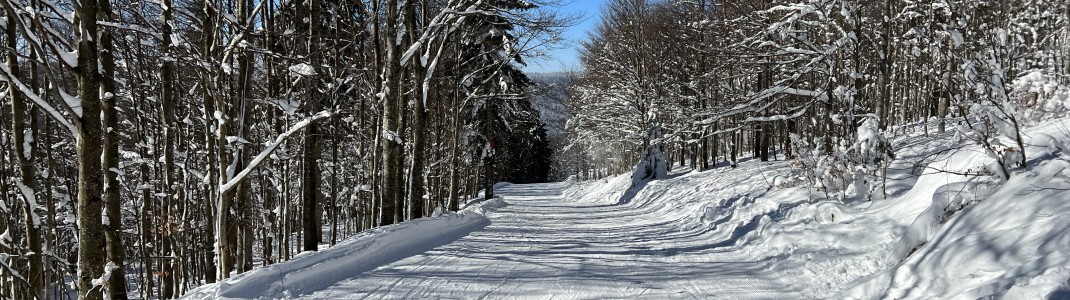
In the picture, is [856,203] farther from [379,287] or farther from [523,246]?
[379,287]

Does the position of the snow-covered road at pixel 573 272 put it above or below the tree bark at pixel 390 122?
below

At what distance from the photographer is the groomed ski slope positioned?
13.2 ft

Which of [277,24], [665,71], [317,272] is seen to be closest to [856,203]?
[317,272]

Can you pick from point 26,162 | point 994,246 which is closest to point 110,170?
point 26,162

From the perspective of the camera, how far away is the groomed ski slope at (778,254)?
13.2 ft

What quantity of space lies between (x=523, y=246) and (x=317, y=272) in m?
3.76

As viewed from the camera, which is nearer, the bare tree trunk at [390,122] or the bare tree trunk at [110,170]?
the bare tree trunk at [110,170]

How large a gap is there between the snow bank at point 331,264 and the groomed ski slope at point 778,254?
23 millimetres

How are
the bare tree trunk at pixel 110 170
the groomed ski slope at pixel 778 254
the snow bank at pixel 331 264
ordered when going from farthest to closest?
the bare tree trunk at pixel 110 170
the snow bank at pixel 331 264
the groomed ski slope at pixel 778 254

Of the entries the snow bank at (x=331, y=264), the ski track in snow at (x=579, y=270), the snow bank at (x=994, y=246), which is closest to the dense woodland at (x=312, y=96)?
the snow bank at (x=994, y=246)

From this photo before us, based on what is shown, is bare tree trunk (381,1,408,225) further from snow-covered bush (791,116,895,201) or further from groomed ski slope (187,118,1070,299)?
snow-covered bush (791,116,895,201)

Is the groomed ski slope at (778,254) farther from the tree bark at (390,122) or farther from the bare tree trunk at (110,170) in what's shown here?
the bare tree trunk at (110,170)

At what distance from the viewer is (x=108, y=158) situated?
645cm

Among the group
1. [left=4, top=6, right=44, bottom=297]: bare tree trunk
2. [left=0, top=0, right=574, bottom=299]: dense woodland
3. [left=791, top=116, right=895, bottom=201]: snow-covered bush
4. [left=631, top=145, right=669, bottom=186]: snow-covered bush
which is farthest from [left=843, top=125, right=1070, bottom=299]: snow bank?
[left=631, top=145, right=669, bottom=186]: snow-covered bush
